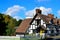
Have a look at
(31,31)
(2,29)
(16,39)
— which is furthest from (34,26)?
(16,39)

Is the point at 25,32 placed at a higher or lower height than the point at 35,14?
lower

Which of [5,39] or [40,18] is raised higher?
[40,18]

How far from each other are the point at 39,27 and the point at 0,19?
23592 millimetres

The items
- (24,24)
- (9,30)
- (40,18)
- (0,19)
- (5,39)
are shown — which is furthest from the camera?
(0,19)

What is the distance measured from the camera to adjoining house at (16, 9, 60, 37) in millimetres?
56844

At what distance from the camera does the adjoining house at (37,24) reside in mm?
56844

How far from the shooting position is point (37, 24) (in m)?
58.6

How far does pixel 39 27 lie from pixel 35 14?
3694mm

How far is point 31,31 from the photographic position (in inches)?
2325

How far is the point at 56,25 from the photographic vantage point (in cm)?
6053

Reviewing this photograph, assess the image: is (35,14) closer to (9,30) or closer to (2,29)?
(9,30)

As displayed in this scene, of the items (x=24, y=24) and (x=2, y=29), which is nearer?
(x=24, y=24)

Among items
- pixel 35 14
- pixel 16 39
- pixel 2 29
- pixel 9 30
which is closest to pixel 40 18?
pixel 35 14

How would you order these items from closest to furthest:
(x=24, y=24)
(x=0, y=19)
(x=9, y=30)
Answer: (x=24, y=24) < (x=9, y=30) < (x=0, y=19)
